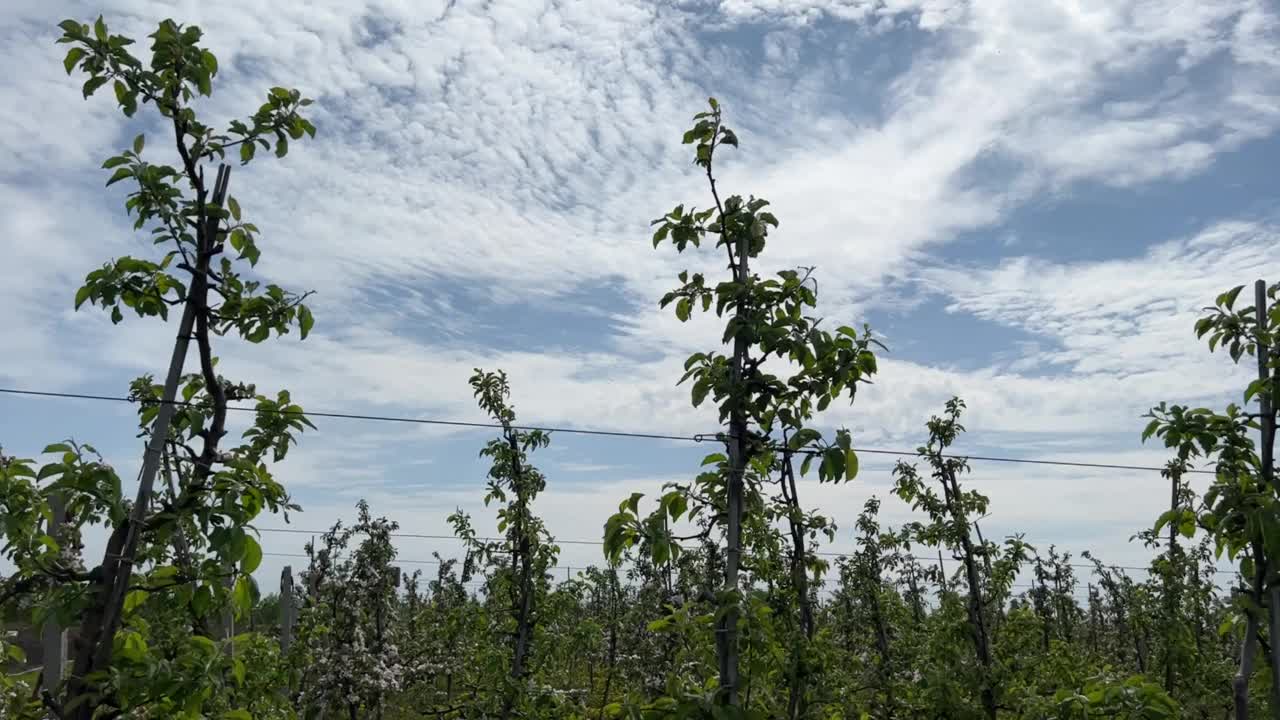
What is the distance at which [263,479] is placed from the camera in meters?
3.37

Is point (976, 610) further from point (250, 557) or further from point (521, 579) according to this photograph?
point (250, 557)

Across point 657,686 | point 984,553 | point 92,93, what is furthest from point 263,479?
point 657,686

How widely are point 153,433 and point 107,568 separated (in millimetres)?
537

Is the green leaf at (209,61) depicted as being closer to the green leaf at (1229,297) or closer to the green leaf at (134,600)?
the green leaf at (134,600)

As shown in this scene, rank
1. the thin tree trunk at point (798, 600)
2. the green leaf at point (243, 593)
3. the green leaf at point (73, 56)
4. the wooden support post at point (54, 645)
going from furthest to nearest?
the thin tree trunk at point (798, 600) < the wooden support post at point (54, 645) < the green leaf at point (73, 56) < the green leaf at point (243, 593)

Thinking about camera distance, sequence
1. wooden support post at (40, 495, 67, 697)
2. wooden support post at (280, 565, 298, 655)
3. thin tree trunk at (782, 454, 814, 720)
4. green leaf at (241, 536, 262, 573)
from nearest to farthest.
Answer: green leaf at (241, 536, 262, 573)
wooden support post at (40, 495, 67, 697)
thin tree trunk at (782, 454, 814, 720)
wooden support post at (280, 565, 298, 655)

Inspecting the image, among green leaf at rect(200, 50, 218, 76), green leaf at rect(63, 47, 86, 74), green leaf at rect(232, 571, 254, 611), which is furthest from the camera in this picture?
green leaf at rect(200, 50, 218, 76)

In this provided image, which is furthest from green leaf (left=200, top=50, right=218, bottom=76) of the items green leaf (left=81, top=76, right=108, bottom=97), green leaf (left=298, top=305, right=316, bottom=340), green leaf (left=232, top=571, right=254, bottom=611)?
green leaf (left=232, top=571, right=254, bottom=611)

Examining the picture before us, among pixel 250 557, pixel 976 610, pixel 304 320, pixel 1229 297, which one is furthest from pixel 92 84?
pixel 976 610

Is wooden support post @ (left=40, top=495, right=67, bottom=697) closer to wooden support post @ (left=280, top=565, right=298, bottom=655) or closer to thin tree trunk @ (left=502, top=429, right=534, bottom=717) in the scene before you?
wooden support post @ (left=280, top=565, right=298, bottom=655)

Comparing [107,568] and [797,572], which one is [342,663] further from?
[107,568]

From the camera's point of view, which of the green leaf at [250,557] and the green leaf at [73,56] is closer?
the green leaf at [250,557]

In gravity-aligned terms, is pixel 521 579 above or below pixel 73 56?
below

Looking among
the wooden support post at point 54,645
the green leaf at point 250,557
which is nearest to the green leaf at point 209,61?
the green leaf at point 250,557
